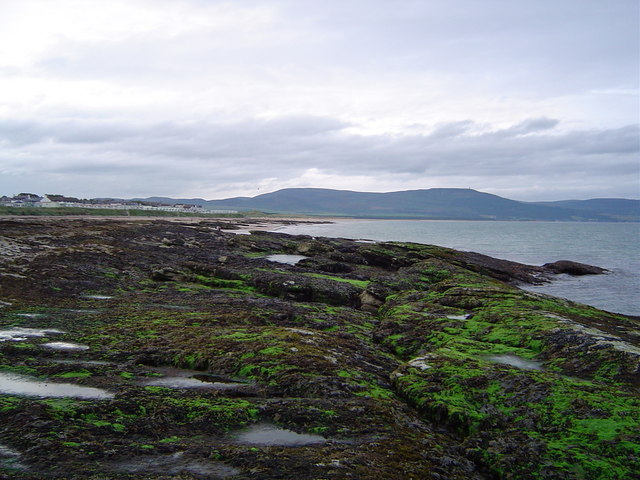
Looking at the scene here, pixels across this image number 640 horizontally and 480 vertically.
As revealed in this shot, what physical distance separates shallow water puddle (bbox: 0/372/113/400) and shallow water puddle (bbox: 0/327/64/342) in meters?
2.68

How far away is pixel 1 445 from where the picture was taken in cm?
555

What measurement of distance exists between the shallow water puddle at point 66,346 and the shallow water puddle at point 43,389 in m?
1.79

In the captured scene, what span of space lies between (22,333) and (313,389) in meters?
8.33

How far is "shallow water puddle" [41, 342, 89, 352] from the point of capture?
389 inches

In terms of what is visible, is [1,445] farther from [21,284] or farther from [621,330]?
[621,330]

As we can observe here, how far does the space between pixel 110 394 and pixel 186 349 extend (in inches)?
109

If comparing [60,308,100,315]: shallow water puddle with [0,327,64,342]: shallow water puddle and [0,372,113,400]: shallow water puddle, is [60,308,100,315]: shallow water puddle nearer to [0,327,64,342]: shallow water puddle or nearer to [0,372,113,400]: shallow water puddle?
[0,327,64,342]: shallow water puddle

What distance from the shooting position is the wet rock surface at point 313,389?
587cm

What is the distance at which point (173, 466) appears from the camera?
5.47 m

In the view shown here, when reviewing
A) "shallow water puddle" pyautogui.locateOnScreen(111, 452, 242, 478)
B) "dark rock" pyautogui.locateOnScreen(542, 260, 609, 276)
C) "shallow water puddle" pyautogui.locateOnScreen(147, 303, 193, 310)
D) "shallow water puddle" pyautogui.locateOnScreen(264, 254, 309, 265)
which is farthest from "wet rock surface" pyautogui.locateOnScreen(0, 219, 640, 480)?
"dark rock" pyautogui.locateOnScreen(542, 260, 609, 276)

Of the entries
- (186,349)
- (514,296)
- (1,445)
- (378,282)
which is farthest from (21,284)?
(514,296)

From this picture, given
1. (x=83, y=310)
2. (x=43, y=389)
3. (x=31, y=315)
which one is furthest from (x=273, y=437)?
(x=83, y=310)

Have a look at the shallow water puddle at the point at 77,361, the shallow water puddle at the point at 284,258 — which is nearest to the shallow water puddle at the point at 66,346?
the shallow water puddle at the point at 77,361

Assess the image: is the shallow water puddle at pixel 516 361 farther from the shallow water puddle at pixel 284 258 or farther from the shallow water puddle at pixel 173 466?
the shallow water puddle at pixel 284 258
